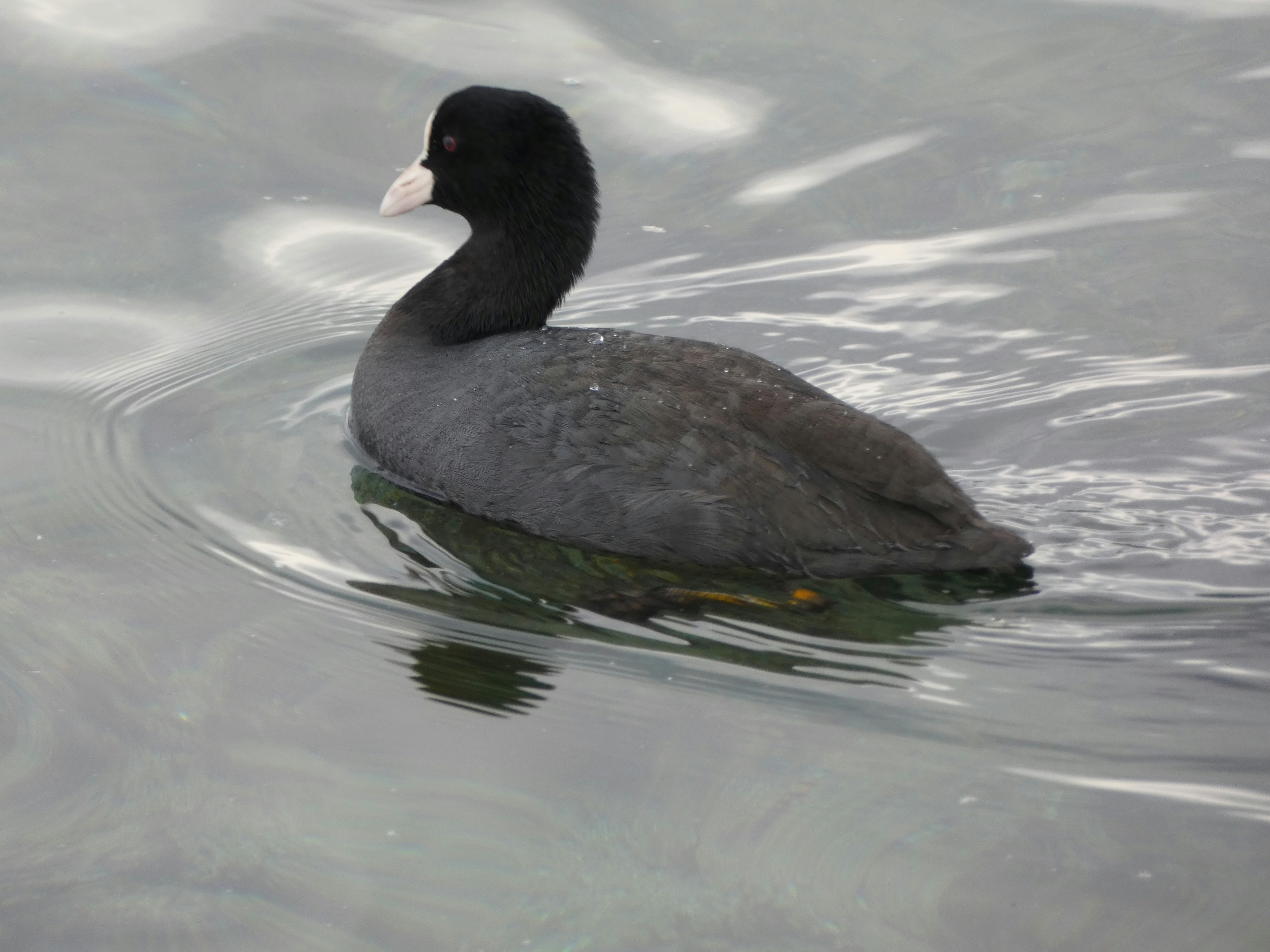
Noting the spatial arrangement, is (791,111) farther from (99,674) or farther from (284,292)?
(99,674)

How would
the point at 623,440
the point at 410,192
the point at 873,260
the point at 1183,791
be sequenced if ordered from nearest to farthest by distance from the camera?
the point at 1183,791, the point at 623,440, the point at 410,192, the point at 873,260

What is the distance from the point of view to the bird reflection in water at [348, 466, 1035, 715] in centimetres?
394

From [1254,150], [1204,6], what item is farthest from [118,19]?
[1204,6]

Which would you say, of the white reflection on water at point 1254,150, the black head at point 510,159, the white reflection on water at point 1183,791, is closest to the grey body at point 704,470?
the black head at point 510,159

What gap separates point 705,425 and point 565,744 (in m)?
1.14

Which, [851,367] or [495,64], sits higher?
[495,64]

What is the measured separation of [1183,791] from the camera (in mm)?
Result: 3391

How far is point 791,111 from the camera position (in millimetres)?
7680

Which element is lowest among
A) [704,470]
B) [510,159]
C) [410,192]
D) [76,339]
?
[76,339]

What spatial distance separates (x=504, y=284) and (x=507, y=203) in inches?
10.9

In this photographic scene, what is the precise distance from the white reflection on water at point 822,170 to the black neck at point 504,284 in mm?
2027

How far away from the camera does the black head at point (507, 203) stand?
5.08 meters

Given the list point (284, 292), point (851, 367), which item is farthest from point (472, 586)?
point (284, 292)

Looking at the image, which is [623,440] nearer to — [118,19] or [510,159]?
[510,159]
